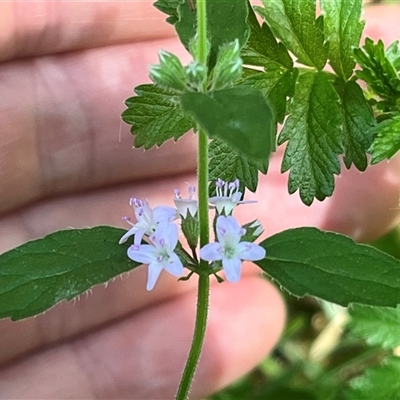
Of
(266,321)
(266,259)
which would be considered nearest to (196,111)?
(266,259)

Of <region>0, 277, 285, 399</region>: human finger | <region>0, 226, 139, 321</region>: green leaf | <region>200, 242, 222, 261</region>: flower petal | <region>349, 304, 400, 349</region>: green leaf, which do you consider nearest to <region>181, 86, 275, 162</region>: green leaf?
<region>200, 242, 222, 261</region>: flower petal

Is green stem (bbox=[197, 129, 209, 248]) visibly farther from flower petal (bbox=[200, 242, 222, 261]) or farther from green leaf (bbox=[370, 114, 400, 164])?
green leaf (bbox=[370, 114, 400, 164])

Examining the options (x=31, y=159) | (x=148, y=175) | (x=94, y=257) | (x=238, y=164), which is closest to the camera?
(x=94, y=257)

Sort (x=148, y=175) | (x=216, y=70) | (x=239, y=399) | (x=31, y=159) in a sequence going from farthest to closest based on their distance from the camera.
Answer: (x=239, y=399)
(x=148, y=175)
(x=31, y=159)
(x=216, y=70)

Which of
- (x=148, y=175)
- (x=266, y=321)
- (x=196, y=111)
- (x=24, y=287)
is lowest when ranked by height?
(x=266, y=321)

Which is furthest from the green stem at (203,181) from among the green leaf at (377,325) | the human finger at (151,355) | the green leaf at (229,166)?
the human finger at (151,355)

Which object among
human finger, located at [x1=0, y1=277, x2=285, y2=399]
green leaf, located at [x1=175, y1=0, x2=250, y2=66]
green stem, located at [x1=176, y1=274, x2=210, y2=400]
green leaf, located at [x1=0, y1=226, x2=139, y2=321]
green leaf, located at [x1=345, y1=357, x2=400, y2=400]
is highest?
green leaf, located at [x1=175, y1=0, x2=250, y2=66]

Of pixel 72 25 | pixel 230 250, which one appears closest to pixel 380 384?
pixel 230 250

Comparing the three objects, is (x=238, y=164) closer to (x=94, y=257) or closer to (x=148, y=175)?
(x=94, y=257)
